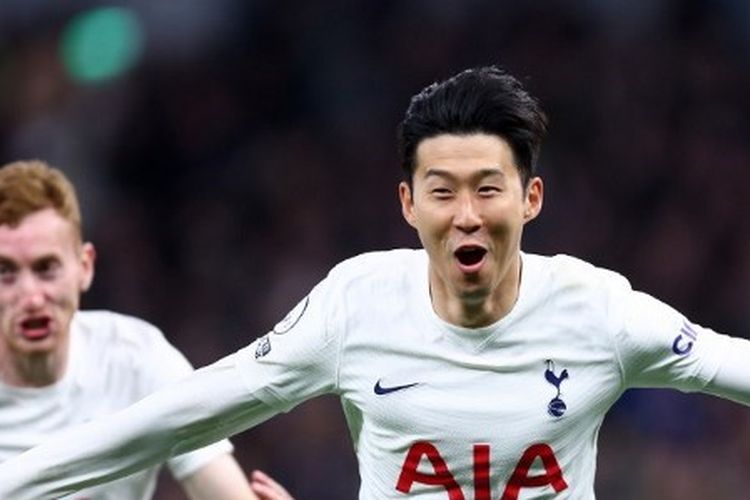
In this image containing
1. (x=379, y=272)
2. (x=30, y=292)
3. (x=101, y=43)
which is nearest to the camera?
(x=379, y=272)

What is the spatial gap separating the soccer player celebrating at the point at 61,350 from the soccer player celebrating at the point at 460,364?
0.96 m

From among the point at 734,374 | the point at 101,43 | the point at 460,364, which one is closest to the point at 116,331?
the point at 460,364

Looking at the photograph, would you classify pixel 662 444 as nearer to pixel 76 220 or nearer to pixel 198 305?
pixel 198 305

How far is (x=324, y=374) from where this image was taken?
5062mm

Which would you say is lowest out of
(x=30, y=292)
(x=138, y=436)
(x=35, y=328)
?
(x=138, y=436)

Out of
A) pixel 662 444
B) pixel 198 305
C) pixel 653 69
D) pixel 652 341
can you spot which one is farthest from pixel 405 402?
pixel 653 69

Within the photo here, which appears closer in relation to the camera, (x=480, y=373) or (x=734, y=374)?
(x=734, y=374)

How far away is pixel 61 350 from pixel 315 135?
5.96 m

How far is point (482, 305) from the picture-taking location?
5043 millimetres

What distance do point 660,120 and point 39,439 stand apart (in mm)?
6131

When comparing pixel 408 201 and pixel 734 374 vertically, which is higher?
pixel 408 201

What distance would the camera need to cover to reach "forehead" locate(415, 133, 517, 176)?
4.89 meters

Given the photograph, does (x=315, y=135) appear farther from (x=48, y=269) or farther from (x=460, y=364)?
(x=460, y=364)

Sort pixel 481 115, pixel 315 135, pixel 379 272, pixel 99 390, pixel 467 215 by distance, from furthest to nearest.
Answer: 1. pixel 315 135
2. pixel 99 390
3. pixel 379 272
4. pixel 481 115
5. pixel 467 215
